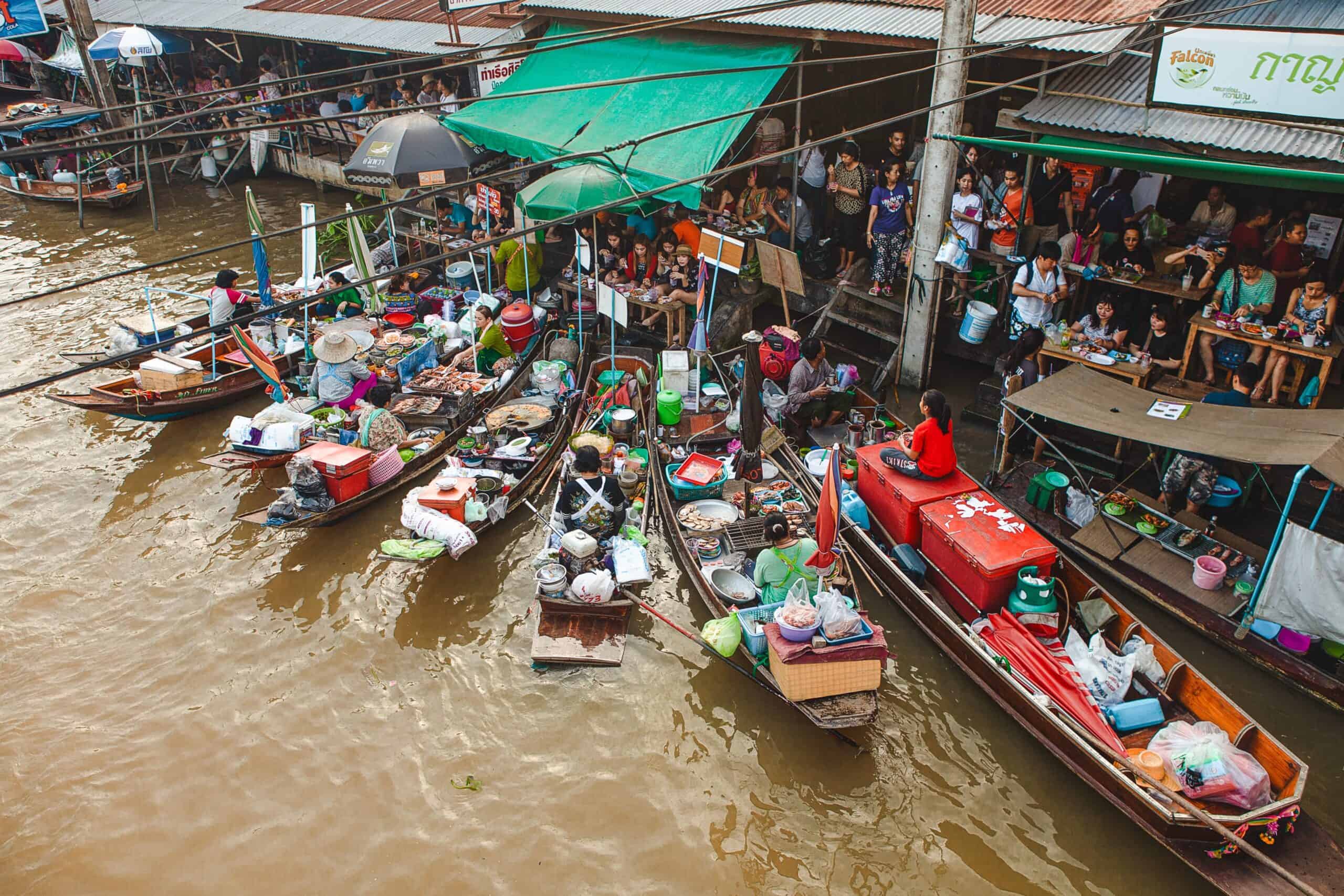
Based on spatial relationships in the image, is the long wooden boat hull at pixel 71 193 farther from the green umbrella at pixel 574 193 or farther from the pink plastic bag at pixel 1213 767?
the pink plastic bag at pixel 1213 767

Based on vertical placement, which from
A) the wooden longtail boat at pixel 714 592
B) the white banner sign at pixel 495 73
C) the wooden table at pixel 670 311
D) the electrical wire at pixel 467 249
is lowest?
the wooden longtail boat at pixel 714 592

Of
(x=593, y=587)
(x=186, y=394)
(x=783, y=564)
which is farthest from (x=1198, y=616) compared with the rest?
(x=186, y=394)

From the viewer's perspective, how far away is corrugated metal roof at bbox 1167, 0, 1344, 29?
957cm

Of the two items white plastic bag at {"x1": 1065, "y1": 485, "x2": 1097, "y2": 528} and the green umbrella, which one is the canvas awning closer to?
white plastic bag at {"x1": 1065, "y1": 485, "x2": 1097, "y2": 528}

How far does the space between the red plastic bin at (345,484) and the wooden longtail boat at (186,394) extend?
4.07 m

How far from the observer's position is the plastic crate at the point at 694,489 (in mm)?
9711

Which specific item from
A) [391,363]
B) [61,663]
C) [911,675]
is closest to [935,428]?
[911,675]

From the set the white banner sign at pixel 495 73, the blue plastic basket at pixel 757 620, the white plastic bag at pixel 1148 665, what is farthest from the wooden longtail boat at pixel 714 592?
the white banner sign at pixel 495 73

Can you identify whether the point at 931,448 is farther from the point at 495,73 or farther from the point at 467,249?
the point at 495,73

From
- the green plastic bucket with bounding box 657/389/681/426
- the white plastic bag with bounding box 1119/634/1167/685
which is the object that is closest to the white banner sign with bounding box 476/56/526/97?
the green plastic bucket with bounding box 657/389/681/426

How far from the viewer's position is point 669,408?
1097 cm

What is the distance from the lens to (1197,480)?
8938 mm

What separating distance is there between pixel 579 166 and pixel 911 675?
8.36 m

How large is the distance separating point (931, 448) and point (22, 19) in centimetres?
2592
